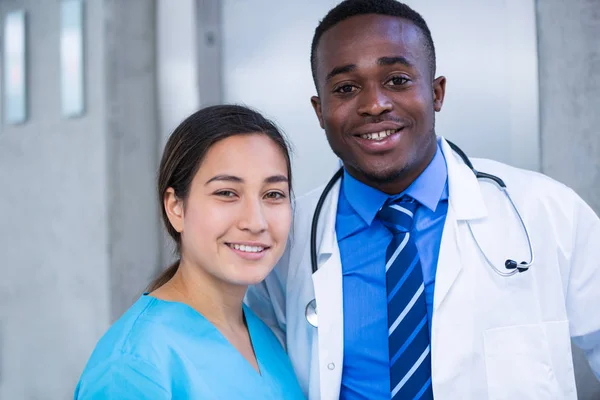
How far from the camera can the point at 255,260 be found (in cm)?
113

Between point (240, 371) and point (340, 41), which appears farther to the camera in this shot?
point (340, 41)

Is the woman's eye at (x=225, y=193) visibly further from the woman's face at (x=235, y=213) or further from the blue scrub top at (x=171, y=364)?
the blue scrub top at (x=171, y=364)

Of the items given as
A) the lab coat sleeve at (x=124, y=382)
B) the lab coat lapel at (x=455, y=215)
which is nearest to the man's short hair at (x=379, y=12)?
the lab coat lapel at (x=455, y=215)

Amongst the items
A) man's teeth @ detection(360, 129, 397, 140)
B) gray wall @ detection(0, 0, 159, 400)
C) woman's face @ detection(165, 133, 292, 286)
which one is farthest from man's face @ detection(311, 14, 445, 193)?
gray wall @ detection(0, 0, 159, 400)

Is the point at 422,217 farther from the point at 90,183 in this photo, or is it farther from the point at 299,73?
the point at 90,183

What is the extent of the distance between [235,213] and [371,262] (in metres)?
0.36

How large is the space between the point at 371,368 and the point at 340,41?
2.29 ft

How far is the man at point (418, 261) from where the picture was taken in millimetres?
1192

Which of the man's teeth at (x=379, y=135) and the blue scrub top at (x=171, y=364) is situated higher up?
the man's teeth at (x=379, y=135)

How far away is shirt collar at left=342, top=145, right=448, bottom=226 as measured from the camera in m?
1.32

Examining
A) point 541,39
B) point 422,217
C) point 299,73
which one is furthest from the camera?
point 299,73

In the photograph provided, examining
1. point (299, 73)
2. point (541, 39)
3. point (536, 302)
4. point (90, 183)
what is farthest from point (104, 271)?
point (541, 39)

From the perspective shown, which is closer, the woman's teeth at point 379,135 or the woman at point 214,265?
the woman at point 214,265

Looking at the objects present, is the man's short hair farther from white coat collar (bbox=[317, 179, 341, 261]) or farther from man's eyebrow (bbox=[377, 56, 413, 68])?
white coat collar (bbox=[317, 179, 341, 261])
